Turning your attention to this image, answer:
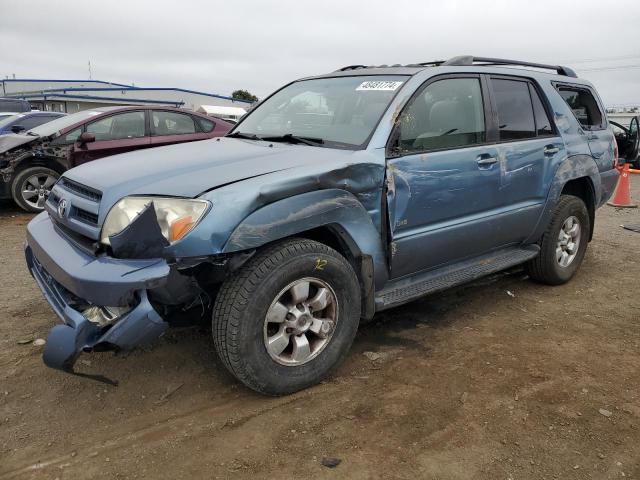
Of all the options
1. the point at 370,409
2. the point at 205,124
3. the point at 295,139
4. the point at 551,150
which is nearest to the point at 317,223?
the point at 295,139

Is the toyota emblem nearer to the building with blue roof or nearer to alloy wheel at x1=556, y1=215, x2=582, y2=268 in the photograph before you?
alloy wheel at x1=556, y1=215, x2=582, y2=268

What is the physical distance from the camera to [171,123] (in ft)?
26.2

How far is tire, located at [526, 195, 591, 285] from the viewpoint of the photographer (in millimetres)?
4426

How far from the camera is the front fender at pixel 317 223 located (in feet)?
8.27

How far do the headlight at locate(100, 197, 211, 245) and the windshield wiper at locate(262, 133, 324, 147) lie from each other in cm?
104

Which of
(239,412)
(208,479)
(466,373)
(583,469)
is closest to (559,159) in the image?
(466,373)

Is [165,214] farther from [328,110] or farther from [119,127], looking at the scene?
[119,127]

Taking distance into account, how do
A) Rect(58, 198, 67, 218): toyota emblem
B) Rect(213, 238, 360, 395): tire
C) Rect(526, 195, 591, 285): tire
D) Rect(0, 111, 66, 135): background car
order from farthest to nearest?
Rect(0, 111, 66, 135): background car → Rect(526, 195, 591, 285): tire → Rect(58, 198, 67, 218): toyota emblem → Rect(213, 238, 360, 395): tire

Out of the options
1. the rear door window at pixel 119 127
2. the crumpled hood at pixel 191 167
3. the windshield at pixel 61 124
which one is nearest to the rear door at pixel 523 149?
the crumpled hood at pixel 191 167

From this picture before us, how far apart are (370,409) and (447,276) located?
1244 millimetres

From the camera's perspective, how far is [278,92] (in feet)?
14.1

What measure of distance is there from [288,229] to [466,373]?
141 cm

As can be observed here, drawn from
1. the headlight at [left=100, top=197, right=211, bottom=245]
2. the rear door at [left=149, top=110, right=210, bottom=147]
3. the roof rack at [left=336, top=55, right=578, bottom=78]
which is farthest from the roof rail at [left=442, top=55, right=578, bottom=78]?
the rear door at [left=149, top=110, right=210, bottom=147]

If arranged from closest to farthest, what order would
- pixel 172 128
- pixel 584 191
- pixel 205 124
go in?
pixel 584 191 < pixel 172 128 < pixel 205 124
